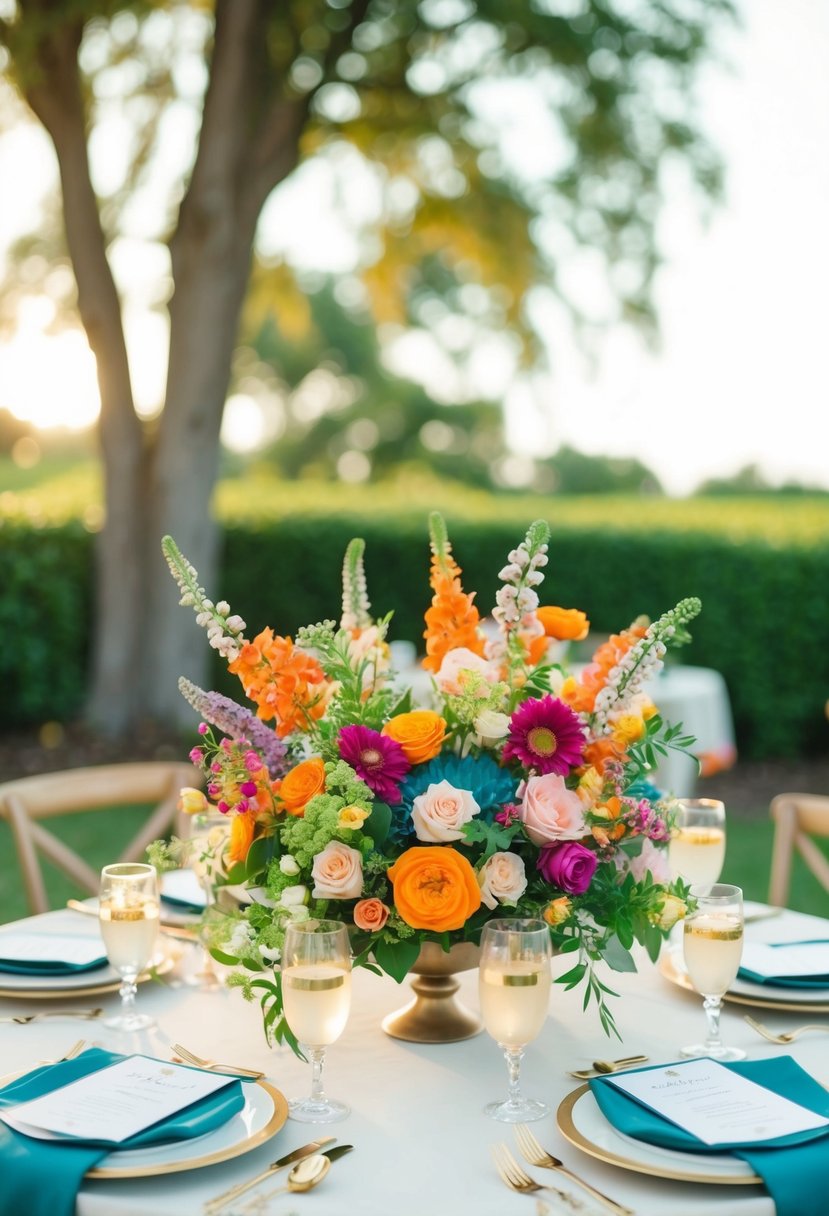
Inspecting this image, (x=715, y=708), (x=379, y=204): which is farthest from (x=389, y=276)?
(x=715, y=708)

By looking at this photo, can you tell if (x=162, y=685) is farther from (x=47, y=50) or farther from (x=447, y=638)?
(x=447, y=638)

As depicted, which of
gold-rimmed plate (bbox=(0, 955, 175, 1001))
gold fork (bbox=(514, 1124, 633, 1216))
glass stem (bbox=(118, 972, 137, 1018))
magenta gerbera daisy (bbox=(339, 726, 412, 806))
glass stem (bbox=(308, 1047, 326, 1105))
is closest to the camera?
gold fork (bbox=(514, 1124, 633, 1216))

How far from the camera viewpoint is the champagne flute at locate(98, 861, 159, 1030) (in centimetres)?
203

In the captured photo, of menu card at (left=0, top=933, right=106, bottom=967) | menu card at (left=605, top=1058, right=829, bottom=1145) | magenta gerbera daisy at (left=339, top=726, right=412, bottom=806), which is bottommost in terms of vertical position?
menu card at (left=0, top=933, right=106, bottom=967)

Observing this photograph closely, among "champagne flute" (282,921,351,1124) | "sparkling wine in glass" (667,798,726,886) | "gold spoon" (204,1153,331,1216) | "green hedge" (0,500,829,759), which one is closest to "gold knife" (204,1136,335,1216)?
"gold spoon" (204,1153,331,1216)

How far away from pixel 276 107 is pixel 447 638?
714cm

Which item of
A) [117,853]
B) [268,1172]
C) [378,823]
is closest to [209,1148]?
[268,1172]

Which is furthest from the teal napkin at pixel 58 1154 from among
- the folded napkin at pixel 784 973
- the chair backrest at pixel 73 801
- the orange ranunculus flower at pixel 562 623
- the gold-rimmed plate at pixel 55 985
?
the chair backrest at pixel 73 801

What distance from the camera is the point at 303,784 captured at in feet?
6.05

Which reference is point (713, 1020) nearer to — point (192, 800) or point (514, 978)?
point (514, 978)

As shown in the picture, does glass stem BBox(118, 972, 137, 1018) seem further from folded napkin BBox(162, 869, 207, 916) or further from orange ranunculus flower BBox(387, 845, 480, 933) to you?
orange ranunculus flower BBox(387, 845, 480, 933)

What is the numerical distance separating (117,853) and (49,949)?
4.58m

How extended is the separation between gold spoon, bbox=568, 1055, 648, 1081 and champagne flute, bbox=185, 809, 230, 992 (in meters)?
0.61

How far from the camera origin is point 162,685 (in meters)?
8.66
